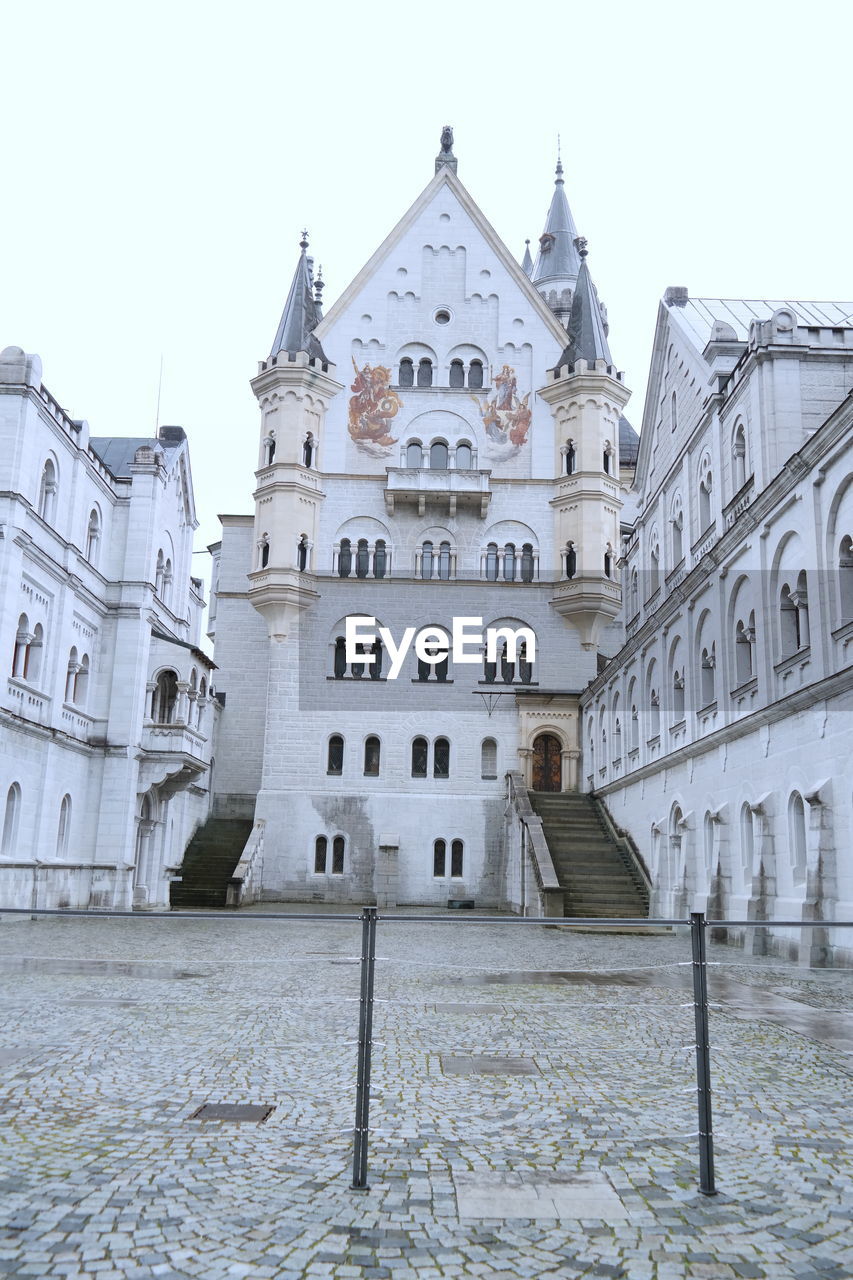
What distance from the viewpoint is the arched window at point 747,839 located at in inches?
913

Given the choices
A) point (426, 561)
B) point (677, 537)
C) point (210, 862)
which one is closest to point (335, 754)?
point (210, 862)

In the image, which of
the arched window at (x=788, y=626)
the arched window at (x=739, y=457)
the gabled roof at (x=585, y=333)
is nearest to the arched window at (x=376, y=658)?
the gabled roof at (x=585, y=333)

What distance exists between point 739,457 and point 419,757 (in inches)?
836

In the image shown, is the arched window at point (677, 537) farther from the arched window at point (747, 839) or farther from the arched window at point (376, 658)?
the arched window at point (376, 658)

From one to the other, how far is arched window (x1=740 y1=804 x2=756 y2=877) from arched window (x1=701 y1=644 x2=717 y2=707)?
12.0 feet

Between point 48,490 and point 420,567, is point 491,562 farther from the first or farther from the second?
point 48,490

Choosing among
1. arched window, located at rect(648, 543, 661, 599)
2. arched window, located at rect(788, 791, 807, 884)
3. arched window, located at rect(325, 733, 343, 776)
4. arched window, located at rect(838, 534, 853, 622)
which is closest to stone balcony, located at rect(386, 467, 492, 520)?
arched window, located at rect(325, 733, 343, 776)

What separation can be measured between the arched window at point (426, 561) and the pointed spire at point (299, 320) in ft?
31.0

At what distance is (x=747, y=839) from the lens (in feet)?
77.3

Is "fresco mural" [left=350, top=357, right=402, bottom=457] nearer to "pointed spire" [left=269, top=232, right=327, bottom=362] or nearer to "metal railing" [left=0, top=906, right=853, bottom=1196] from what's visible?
"pointed spire" [left=269, top=232, right=327, bottom=362]

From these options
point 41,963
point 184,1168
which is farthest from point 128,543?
point 184,1168

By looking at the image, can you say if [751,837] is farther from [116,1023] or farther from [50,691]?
[50,691]

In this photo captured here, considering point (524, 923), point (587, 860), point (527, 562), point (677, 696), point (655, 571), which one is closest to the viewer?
point (524, 923)

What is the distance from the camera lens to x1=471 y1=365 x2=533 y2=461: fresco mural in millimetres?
47219
